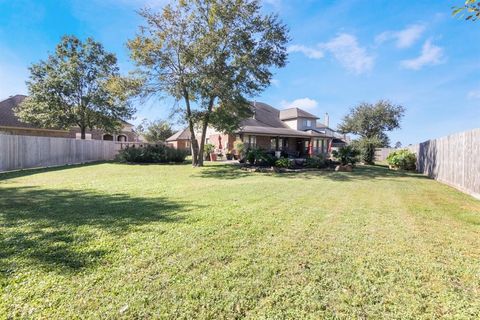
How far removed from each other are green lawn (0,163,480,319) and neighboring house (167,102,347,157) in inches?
772

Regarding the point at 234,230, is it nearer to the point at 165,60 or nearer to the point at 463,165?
the point at 463,165

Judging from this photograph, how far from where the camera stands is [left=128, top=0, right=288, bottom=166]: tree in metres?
14.5

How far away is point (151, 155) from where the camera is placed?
65.2ft

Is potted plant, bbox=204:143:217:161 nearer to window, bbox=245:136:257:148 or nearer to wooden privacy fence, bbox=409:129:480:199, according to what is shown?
window, bbox=245:136:257:148

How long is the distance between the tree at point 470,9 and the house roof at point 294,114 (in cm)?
2710

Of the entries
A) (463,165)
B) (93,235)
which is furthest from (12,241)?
(463,165)

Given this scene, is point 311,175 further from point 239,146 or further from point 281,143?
point 281,143

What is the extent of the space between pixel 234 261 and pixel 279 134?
2366cm

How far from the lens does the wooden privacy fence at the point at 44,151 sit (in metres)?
13.1

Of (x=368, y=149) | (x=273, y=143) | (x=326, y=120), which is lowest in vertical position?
(x=368, y=149)

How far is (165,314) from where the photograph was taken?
225cm

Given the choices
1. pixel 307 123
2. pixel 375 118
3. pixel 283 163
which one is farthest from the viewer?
pixel 375 118

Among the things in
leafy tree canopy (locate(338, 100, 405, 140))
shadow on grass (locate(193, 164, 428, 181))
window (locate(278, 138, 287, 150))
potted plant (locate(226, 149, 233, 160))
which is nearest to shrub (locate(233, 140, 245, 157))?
potted plant (locate(226, 149, 233, 160))

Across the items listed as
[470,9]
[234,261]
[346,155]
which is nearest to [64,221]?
[234,261]
